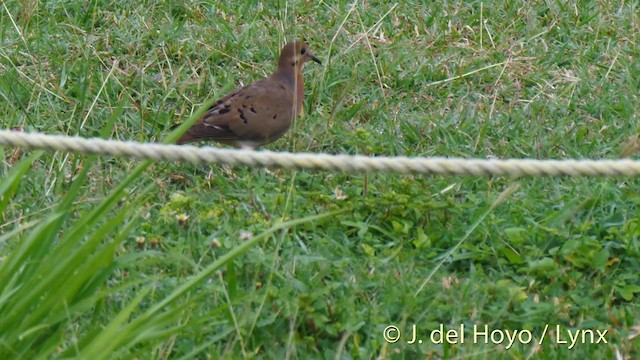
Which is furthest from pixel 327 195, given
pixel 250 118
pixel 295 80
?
pixel 295 80

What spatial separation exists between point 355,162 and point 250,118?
111 inches

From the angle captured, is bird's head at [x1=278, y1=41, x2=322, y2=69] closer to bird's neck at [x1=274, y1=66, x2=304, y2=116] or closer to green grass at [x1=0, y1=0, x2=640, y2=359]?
bird's neck at [x1=274, y1=66, x2=304, y2=116]

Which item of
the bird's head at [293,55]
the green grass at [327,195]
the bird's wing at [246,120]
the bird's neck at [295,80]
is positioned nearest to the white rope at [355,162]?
the green grass at [327,195]

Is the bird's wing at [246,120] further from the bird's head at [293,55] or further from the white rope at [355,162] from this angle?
the white rope at [355,162]

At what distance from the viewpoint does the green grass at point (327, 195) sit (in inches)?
135

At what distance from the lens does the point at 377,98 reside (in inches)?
241

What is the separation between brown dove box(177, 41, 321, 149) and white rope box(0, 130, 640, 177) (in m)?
2.72

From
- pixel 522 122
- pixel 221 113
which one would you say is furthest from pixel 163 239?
pixel 522 122

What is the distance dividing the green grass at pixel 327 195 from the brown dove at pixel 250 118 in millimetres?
165

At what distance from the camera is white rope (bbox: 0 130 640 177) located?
8.76ft

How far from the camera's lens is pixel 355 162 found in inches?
107

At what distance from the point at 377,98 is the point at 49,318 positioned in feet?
10.6

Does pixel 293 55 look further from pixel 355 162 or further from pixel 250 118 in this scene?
pixel 355 162

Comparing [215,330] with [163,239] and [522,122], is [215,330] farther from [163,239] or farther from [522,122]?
[522,122]
